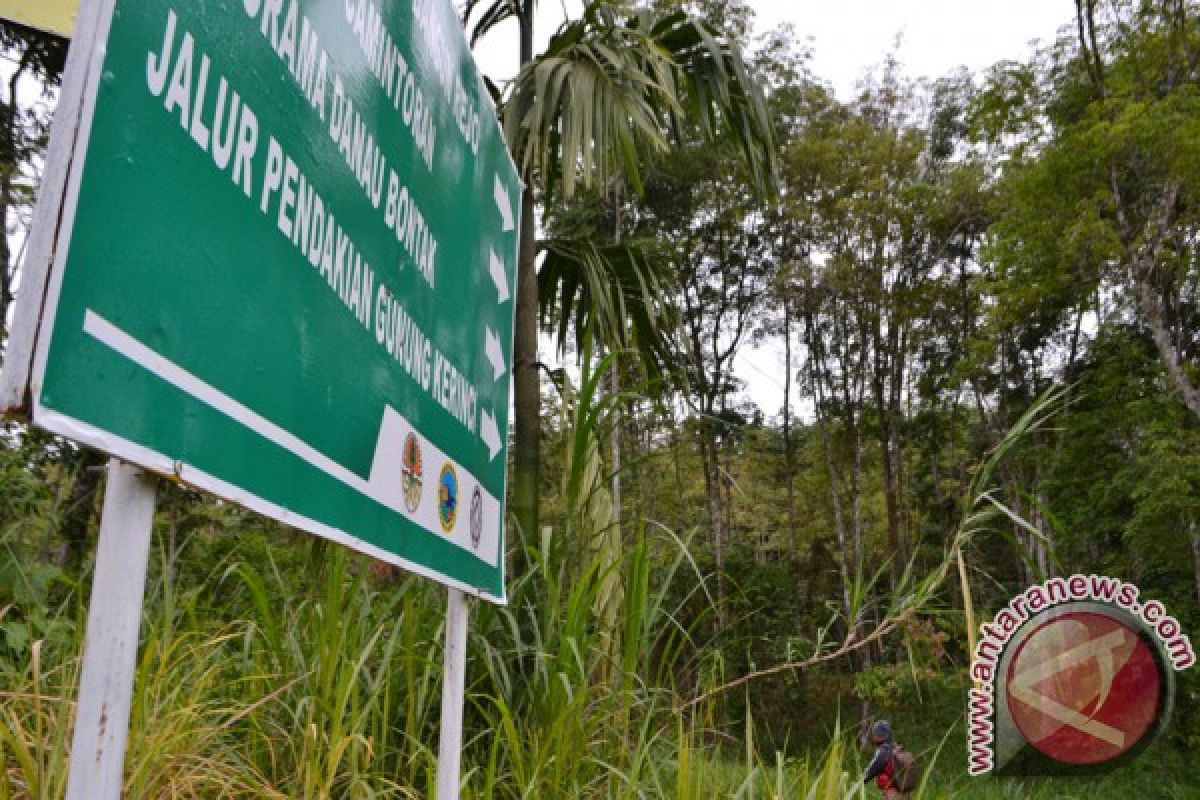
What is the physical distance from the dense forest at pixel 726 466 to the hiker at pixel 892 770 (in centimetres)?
21

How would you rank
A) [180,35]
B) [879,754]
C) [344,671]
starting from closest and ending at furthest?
[180,35] → [344,671] → [879,754]

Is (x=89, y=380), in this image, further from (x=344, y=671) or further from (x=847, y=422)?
Result: (x=847, y=422)

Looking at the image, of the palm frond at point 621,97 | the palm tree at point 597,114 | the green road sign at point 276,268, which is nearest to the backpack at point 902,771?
the palm tree at point 597,114

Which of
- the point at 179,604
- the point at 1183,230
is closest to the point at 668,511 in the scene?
the point at 1183,230

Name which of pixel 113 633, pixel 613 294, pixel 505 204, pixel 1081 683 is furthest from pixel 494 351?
pixel 1081 683

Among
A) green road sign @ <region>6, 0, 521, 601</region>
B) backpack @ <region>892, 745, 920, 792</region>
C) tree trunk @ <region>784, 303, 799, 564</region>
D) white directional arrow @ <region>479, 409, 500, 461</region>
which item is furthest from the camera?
tree trunk @ <region>784, 303, 799, 564</region>

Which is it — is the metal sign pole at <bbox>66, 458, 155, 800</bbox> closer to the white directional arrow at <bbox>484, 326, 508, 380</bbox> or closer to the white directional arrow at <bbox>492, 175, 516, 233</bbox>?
the white directional arrow at <bbox>484, 326, 508, 380</bbox>

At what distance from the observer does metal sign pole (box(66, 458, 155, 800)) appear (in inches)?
23.5

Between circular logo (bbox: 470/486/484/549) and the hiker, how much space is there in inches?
154

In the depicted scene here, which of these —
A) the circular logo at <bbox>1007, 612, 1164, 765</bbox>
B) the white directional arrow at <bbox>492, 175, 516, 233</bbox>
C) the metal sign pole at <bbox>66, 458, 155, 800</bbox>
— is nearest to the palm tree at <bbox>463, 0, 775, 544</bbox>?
the white directional arrow at <bbox>492, 175, 516, 233</bbox>

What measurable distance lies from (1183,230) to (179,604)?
9.50 meters

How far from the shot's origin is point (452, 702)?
1337 mm

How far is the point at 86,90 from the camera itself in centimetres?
52

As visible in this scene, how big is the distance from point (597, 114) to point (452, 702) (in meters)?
1.73
